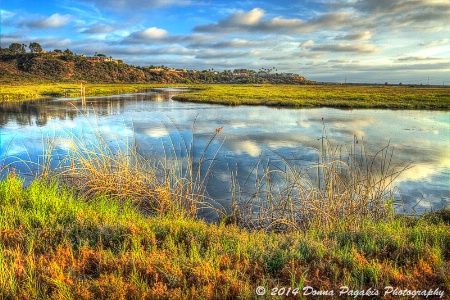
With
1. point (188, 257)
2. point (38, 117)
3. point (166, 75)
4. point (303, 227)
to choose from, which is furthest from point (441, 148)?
point (166, 75)

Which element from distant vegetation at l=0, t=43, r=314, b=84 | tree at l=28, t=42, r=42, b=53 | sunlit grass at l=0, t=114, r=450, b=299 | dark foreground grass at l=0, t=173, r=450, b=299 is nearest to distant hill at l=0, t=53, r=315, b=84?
distant vegetation at l=0, t=43, r=314, b=84

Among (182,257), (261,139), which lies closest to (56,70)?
(261,139)

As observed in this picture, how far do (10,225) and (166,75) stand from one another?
155 meters

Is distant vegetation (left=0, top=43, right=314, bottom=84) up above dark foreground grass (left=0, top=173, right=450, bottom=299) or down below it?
above

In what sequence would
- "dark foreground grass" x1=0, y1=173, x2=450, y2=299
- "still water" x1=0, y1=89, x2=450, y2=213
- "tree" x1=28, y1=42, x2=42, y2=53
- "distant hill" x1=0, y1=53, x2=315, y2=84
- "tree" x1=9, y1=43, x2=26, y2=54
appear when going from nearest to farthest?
1. "dark foreground grass" x1=0, y1=173, x2=450, y2=299
2. "still water" x1=0, y1=89, x2=450, y2=213
3. "distant hill" x1=0, y1=53, x2=315, y2=84
4. "tree" x1=9, y1=43, x2=26, y2=54
5. "tree" x1=28, y1=42, x2=42, y2=53

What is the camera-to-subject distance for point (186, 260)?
4.12m

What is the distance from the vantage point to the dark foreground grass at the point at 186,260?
142 inches

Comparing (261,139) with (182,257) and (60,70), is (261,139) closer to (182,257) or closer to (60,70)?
(182,257)

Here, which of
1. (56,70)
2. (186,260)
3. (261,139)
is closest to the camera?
(186,260)

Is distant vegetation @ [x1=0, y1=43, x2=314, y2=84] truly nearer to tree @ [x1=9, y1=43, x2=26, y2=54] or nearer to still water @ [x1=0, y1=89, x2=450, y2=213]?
tree @ [x1=9, y1=43, x2=26, y2=54]

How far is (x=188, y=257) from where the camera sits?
4422mm

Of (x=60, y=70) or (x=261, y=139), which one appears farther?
(x=60, y=70)

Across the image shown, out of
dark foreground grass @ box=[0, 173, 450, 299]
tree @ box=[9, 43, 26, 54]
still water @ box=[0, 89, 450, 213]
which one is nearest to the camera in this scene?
dark foreground grass @ box=[0, 173, 450, 299]

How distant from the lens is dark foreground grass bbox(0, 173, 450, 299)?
360cm
